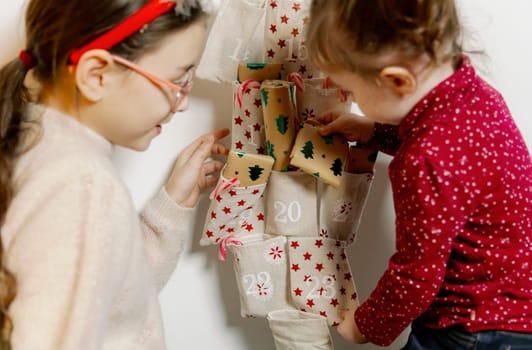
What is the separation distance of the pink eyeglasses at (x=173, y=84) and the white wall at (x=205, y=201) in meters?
0.16

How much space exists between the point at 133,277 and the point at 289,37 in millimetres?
382

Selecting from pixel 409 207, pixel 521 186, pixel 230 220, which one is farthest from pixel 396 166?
pixel 230 220

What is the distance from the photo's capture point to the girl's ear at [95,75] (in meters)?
0.69

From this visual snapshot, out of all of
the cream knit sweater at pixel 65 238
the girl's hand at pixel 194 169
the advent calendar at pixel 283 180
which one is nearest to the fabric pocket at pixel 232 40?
the advent calendar at pixel 283 180

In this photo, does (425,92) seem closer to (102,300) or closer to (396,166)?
(396,166)

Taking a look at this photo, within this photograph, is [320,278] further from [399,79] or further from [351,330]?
[399,79]

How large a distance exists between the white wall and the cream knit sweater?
23 centimetres

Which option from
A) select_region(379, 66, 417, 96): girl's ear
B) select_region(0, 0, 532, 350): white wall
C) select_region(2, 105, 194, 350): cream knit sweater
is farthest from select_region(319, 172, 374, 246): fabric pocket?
select_region(2, 105, 194, 350): cream knit sweater

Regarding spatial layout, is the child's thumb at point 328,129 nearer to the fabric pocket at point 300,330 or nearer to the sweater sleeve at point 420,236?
the sweater sleeve at point 420,236

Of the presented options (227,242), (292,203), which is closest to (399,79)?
(292,203)

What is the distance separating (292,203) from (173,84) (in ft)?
0.88

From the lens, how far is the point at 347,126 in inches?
34.0

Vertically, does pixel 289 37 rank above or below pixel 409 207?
above

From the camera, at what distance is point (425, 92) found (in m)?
0.73
